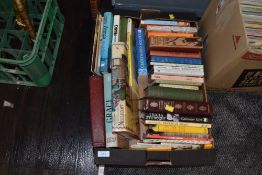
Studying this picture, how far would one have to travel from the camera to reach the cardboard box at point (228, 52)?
1292mm

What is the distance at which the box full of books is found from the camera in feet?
4.49

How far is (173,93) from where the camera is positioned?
4.67ft

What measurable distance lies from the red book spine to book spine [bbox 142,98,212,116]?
216mm

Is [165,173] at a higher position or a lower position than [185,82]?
lower

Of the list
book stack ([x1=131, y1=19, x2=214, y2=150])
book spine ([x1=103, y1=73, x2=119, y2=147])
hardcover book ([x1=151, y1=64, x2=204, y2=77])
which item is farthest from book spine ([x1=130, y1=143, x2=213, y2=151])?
hardcover book ([x1=151, y1=64, x2=204, y2=77])

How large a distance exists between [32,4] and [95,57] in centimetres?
52

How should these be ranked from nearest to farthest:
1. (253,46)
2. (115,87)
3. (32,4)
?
(253,46)
(115,87)
(32,4)

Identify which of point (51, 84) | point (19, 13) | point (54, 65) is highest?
point (19, 13)

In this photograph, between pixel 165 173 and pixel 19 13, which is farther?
pixel 165 173

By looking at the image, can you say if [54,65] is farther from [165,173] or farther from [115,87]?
[165,173]

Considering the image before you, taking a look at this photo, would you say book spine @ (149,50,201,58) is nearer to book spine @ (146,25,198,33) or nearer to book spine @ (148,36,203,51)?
book spine @ (148,36,203,51)

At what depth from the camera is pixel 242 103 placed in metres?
1.75

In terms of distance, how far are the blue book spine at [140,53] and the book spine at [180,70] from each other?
0.21 ft

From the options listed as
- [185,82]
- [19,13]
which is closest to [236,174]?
[185,82]
